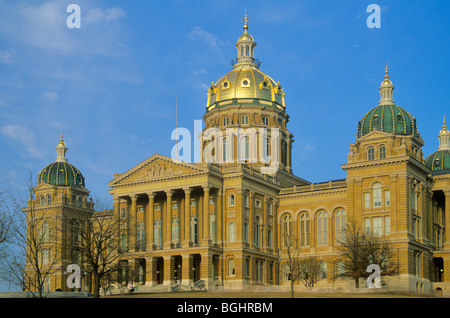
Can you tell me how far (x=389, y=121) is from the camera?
3861 inches

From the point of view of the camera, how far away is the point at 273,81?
12538 centimetres

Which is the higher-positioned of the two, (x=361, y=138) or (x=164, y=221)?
(x=361, y=138)

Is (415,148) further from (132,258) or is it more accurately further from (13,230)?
(13,230)

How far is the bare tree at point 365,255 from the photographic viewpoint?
8819 centimetres

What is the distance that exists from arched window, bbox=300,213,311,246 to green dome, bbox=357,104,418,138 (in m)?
14.5

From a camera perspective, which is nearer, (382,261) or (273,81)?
(382,261)

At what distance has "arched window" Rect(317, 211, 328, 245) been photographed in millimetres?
105812

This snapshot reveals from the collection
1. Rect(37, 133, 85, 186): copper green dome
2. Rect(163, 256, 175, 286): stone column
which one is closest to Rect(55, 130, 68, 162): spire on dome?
Rect(37, 133, 85, 186): copper green dome

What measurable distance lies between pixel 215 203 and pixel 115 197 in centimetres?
1427

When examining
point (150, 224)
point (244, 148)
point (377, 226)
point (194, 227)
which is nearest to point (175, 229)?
point (194, 227)

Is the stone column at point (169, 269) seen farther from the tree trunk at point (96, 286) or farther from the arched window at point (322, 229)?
the tree trunk at point (96, 286)

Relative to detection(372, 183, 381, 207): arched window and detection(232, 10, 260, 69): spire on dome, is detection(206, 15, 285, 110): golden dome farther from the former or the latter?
detection(372, 183, 381, 207): arched window
